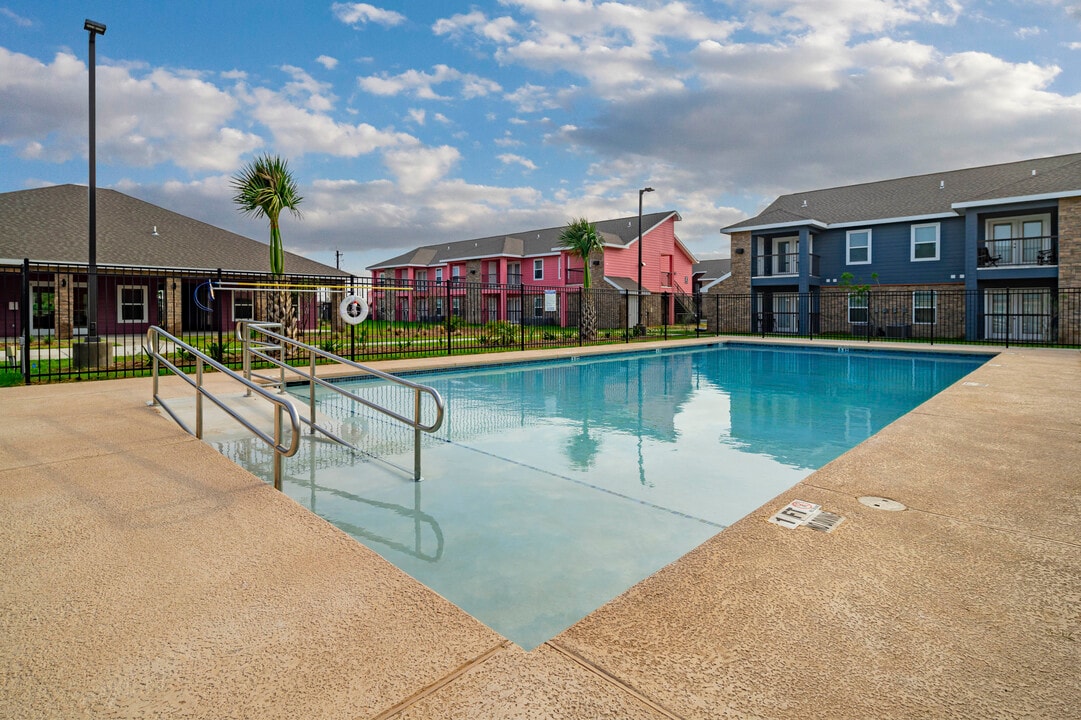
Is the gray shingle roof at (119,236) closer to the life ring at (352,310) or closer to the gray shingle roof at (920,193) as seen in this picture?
the life ring at (352,310)

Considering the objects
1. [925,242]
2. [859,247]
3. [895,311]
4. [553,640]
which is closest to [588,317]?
[859,247]

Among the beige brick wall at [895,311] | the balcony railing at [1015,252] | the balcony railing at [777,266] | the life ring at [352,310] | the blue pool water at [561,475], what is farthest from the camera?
the balcony railing at [777,266]

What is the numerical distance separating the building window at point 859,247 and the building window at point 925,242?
6.16 ft

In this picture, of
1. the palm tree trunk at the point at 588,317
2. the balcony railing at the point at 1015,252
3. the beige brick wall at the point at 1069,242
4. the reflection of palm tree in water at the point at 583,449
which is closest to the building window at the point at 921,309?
the balcony railing at the point at 1015,252

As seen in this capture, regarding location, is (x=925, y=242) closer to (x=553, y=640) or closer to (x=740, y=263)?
(x=740, y=263)

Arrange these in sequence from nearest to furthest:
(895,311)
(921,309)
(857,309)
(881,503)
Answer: (881,503)
(921,309)
(895,311)
(857,309)

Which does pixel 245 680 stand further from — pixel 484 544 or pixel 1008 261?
pixel 1008 261

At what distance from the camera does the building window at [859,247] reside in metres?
27.9

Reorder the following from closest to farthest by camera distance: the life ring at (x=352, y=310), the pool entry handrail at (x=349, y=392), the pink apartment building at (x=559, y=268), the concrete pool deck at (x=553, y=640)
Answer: the concrete pool deck at (x=553, y=640)
the pool entry handrail at (x=349, y=392)
the life ring at (x=352, y=310)
the pink apartment building at (x=559, y=268)

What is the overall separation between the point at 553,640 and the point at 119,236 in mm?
28176

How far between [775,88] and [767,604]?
21635 mm

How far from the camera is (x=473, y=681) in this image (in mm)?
2100

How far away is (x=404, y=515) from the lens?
5008 millimetres

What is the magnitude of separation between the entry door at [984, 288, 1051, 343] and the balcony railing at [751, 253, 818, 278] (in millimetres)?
7407
